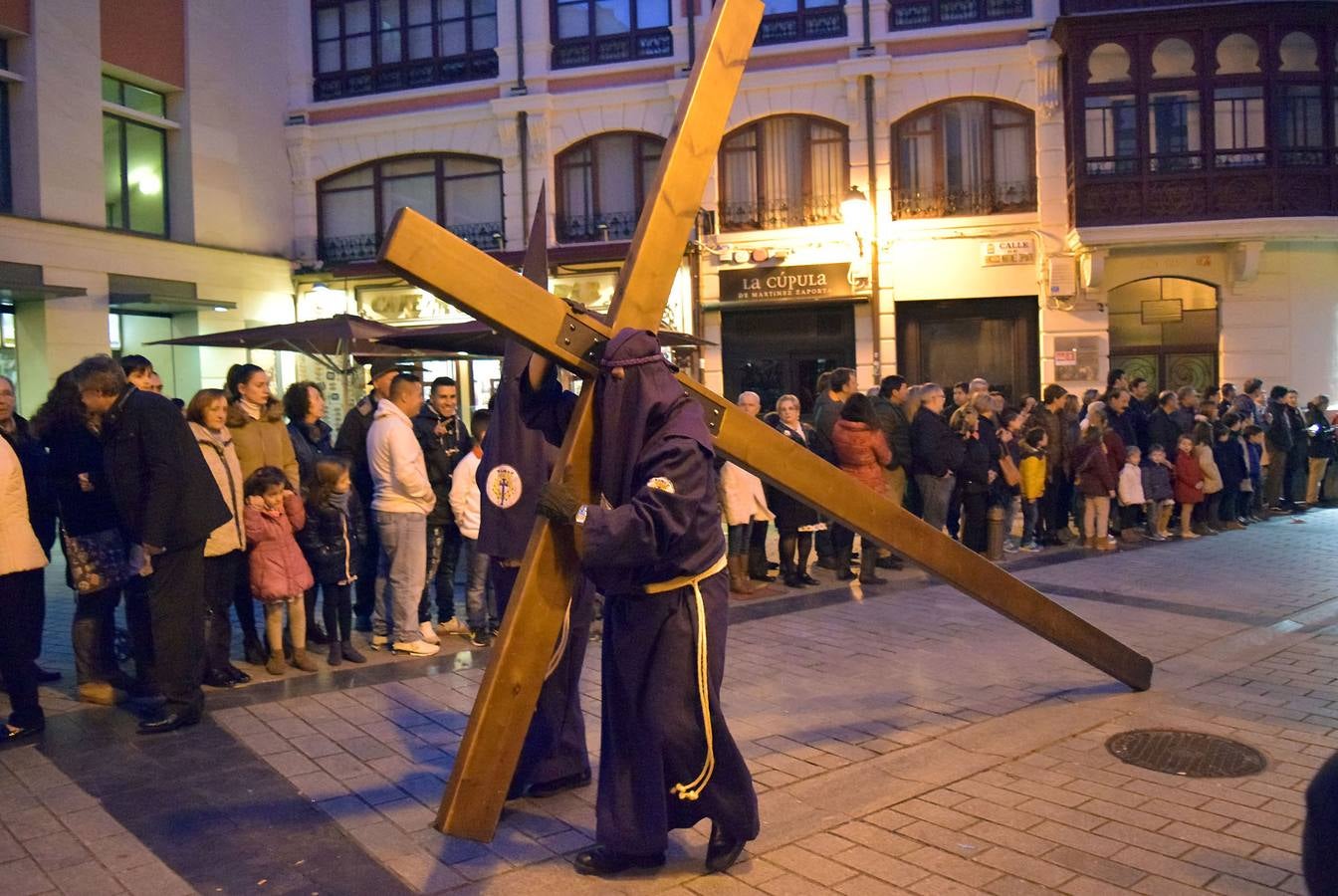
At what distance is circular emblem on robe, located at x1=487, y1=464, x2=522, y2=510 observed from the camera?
16.6 feet

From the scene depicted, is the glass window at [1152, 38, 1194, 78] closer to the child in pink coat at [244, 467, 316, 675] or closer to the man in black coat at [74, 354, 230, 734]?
the child in pink coat at [244, 467, 316, 675]

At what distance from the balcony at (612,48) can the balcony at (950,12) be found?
13.4 feet

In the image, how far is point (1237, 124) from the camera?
1838 centimetres

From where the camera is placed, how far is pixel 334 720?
5906 mm

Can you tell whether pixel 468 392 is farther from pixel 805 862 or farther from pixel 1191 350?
pixel 805 862

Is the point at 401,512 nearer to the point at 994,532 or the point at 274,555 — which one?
the point at 274,555

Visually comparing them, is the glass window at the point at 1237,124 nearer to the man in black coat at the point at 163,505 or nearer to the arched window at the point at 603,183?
the arched window at the point at 603,183

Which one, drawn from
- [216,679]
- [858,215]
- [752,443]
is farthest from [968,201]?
[752,443]

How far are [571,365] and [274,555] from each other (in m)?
4.16

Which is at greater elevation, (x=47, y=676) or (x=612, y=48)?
(x=612, y=48)

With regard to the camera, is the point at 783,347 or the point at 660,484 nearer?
the point at 660,484

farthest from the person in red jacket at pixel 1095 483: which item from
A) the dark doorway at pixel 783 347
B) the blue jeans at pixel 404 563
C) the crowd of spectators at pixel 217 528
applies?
the dark doorway at pixel 783 347

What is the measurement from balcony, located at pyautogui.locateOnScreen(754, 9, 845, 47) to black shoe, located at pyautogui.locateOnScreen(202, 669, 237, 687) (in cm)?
1596

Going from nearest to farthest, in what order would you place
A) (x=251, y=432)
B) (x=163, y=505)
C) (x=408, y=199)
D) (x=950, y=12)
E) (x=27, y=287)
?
(x=163, y=505)
(x=251, y=432)
(x=27, y=287)
(x=950, y=12)
(x=408, y=199)
